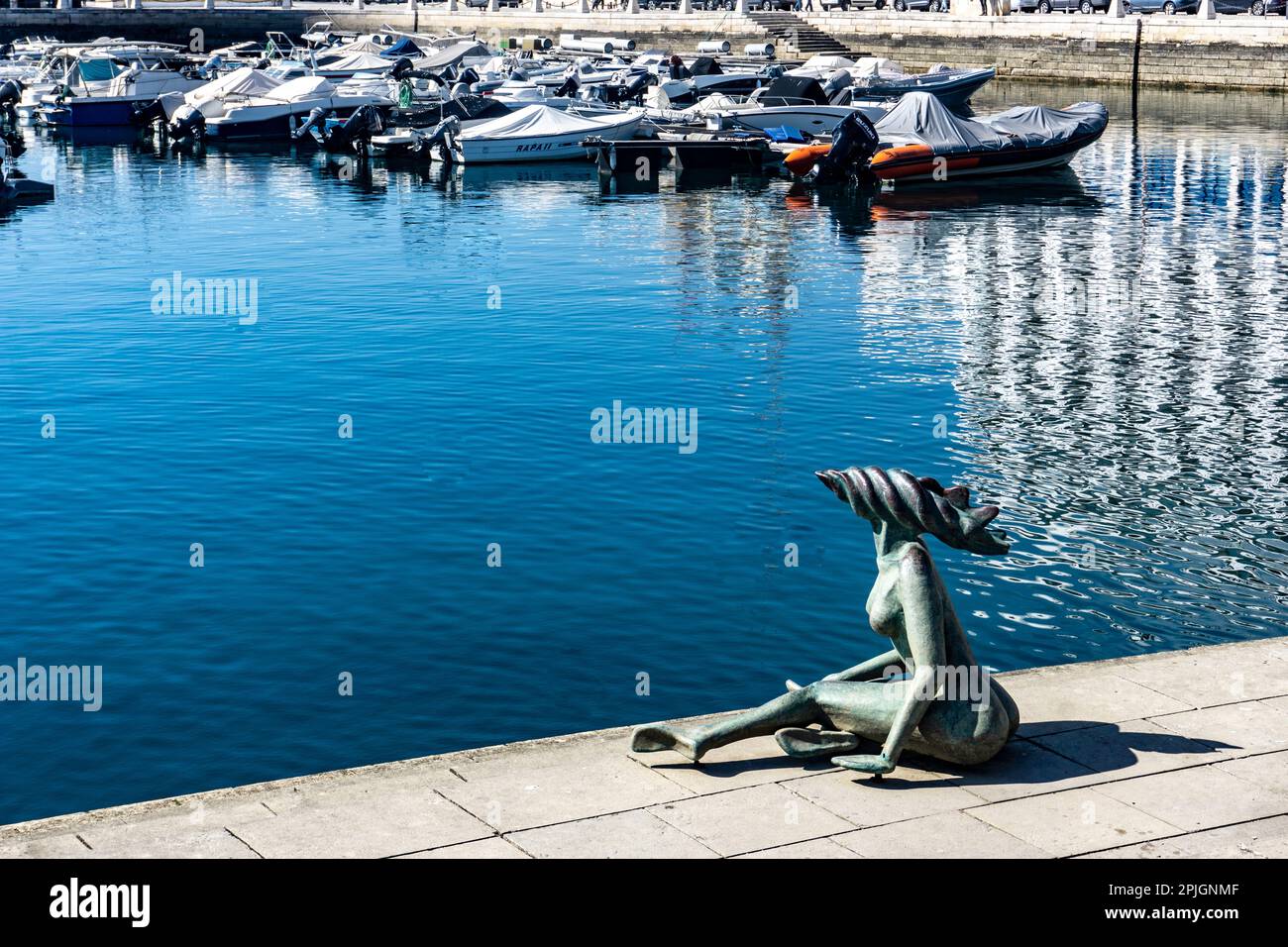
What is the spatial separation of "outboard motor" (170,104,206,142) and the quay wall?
116ft

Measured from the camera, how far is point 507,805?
859cm

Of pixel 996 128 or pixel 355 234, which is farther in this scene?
pixel 996 128

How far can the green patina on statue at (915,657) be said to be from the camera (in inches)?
343

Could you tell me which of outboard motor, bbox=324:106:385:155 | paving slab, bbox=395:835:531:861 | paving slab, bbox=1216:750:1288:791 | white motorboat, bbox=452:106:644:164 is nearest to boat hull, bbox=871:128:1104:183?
white motorboat, bbox=452:106:644:164

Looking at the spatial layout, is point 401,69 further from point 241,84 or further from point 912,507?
point 912,507

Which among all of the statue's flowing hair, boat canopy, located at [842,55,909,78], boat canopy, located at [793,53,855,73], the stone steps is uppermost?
the stone steps

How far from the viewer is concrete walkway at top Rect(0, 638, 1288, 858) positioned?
804 centimetres

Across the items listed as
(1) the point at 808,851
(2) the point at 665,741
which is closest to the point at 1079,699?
(2) the point at 665,741

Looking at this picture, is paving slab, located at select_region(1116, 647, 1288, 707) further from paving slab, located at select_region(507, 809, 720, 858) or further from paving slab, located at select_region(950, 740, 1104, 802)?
paving slab, located at select_region(507, 809, 720, 858)

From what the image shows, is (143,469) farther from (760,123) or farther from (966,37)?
(966,37)

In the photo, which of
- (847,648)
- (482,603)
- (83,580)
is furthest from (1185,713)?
(83,580)

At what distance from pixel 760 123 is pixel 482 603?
43299 millimetres

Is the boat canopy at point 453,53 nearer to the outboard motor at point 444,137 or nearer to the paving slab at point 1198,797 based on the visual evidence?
the outboard motor at point 444,137

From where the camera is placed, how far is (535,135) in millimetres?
55656
